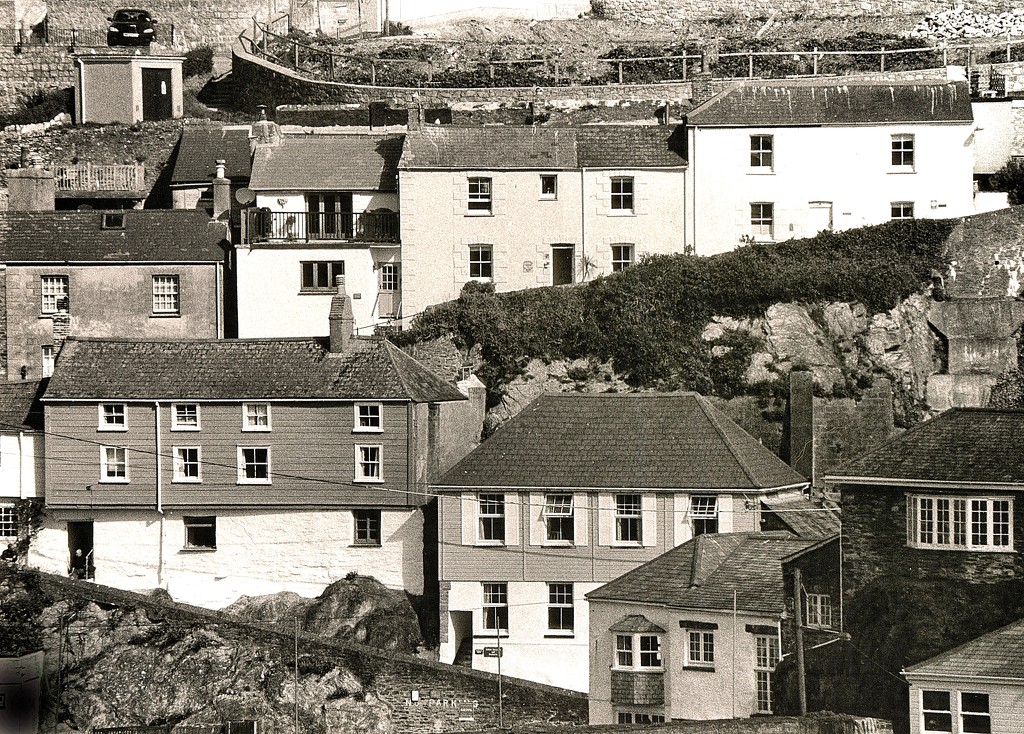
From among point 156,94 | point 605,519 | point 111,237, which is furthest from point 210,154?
point 605,519

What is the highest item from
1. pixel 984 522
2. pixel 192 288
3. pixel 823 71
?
pixel 823 71

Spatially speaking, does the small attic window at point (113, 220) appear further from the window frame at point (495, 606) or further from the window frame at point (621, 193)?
the window frame at point (495, 606)

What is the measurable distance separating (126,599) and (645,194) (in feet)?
55.9

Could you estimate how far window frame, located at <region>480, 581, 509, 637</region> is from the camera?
168ft

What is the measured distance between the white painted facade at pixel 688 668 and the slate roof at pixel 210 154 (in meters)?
19.9

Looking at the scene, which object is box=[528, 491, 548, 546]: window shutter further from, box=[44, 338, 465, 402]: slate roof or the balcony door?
the balcony door

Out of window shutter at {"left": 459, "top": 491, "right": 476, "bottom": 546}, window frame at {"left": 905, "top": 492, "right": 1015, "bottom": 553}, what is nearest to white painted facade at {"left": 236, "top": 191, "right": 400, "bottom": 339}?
window shutter at {"left": 459, "top": 491, "right": 476, "bottom": 546}

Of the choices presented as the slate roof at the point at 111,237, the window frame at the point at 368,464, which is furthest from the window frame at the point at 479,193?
the window frame at the point at 368,464

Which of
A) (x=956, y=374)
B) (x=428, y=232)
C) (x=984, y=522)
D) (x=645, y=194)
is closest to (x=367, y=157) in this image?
(x=428, y=232)

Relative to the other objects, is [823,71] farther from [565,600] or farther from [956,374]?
[565,600]

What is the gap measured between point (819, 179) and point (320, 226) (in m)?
12.5

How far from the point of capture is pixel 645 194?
58875 millimetres

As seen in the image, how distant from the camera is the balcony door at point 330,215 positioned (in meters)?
59.0

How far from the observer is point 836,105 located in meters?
59.8
